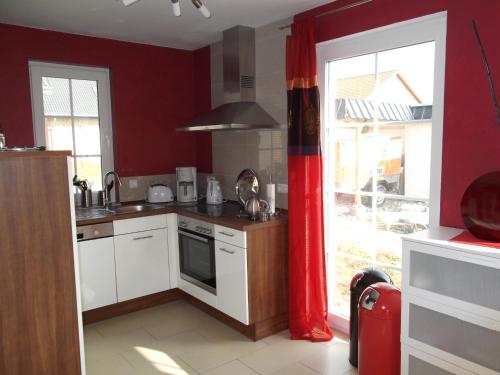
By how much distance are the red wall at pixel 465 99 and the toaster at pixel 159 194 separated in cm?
246

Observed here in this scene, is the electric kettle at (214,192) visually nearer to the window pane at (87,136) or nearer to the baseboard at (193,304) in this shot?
the baseboard at (193,304)

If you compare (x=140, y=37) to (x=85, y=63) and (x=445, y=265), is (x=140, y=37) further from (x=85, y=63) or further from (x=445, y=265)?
(x=445, y=265)

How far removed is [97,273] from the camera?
3186 millimetres

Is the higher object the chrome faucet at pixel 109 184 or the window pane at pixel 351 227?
the chrome faucet at pixel 109 184

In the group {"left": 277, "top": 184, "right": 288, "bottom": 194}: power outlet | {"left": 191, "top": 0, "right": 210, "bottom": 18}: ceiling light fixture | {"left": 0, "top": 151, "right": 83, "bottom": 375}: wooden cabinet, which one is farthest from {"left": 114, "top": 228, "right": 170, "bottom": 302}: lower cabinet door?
{"left": 191, "top": 0, "right": 210, "bottom": 18}: ceiling light fixture

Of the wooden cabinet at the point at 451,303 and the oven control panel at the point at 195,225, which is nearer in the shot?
the wooden cabinet at the point at 451,303

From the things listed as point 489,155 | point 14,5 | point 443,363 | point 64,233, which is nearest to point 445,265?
point 443,363

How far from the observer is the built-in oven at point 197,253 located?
316 cm

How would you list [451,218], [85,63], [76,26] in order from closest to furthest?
1. [451,218]
2. [76,26]
3. [85,63]

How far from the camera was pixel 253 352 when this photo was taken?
2781 mm

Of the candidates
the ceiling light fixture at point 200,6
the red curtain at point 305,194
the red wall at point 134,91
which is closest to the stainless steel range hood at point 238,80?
the red curtain at point 305,194

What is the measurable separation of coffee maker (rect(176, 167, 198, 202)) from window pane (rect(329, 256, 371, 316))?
1507 mm

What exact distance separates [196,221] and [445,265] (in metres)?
1.95

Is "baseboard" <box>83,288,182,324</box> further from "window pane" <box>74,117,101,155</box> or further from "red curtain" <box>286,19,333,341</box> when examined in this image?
"window pane" <box>74,117,101,155</box>
